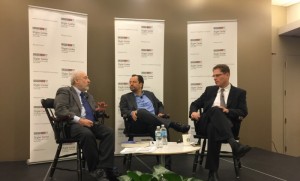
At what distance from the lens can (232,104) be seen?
11.8ft

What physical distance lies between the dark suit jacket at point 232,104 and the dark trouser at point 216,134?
221 millimetres

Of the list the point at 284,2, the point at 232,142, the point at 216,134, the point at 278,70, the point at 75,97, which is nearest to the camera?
the point at 232,142

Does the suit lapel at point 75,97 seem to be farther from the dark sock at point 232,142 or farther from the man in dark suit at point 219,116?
the dark sock at point 232,142

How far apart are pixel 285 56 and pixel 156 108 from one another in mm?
3676

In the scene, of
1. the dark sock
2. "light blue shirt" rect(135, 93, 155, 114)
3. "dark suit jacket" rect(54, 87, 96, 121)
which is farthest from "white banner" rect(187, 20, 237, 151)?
"dark suit jacket" rect(54, 87, 96, 121)

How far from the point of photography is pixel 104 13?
4.90m

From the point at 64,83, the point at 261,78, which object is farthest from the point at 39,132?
the point at 261,78

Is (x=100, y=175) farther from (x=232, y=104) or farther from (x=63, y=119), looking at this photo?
(x=232, y=104)

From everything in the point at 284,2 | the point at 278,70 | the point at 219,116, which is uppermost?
the point at 284,2

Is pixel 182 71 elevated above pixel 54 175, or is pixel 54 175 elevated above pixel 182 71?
pixel 182 71

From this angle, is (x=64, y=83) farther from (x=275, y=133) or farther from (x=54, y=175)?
(x=275, y=133)

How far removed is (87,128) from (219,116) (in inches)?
57.6

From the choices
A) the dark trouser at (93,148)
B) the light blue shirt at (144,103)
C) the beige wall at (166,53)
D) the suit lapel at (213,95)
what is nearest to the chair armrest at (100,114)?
the dark trouser at (93,148)

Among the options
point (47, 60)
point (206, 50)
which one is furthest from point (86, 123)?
point (206, 50)
